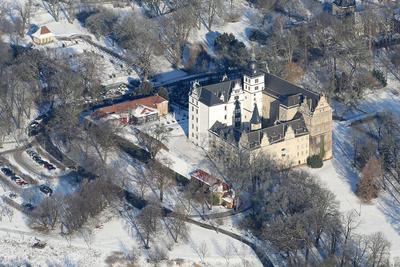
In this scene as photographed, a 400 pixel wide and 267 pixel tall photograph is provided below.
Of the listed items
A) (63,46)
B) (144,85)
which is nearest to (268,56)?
(144,85)

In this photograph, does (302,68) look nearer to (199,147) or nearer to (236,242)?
(199,147)

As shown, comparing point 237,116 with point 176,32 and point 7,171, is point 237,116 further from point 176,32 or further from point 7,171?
point 176,32

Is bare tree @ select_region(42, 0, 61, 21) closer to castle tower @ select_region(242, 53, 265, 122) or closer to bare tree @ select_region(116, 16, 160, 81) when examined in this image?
bare tree @ select_region(116, 16, 160, 81)

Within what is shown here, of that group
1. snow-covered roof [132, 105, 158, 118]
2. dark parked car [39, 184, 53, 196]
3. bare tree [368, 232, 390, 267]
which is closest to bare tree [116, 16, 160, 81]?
snow-covered roof [132, 105, 158, 118]

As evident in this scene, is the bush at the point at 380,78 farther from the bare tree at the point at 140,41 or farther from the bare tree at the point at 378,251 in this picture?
the bare tree at the point at 378,251

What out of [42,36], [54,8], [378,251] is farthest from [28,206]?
[54,8]
